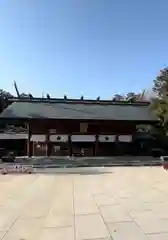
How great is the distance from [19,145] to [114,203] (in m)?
25.6

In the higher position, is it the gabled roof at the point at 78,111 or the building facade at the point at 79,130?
the gabled roof at the point at 78,111

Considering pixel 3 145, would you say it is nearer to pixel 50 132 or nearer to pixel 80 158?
pixel 50 132

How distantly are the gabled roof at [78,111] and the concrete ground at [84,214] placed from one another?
16.9 m

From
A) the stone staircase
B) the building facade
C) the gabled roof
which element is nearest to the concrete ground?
the stone staircase

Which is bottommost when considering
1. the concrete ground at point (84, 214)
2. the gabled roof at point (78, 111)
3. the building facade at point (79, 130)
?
the concrete ground at point (84, 214)

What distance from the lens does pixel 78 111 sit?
31.7 meters

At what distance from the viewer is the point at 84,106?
33.8 m

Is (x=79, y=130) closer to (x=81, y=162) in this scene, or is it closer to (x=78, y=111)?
(x=78, y=111)

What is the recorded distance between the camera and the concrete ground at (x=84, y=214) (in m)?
6.73

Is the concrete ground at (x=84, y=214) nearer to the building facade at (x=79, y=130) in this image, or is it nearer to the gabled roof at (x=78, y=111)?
the building facade at (x=79, y=130)

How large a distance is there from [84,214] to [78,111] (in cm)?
2341

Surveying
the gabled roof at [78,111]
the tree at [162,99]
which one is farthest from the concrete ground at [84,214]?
the tree at [162,99]

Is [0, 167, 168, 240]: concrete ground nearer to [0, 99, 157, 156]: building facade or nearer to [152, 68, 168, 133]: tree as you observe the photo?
[0, 99, 157, 156]: building facade

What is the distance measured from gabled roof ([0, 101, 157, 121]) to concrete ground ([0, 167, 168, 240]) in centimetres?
1689
